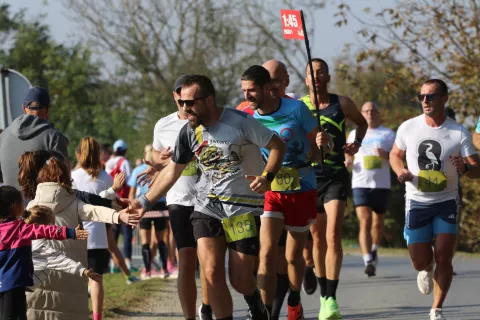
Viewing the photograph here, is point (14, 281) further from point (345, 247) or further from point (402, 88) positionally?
point (345, 247)

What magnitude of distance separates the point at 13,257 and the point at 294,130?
2726 mm

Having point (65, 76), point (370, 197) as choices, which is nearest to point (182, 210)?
point (370, 197)

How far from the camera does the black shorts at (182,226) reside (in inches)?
368

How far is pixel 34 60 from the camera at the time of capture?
53656 millimetres

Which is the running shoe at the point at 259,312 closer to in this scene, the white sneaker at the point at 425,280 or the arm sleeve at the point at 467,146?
the white sneaker at the point at 425,280

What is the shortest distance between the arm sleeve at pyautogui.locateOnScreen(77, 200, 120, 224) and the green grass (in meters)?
3.42

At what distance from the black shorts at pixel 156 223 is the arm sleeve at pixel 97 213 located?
337 inches

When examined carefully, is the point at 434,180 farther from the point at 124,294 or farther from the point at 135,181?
the point at 135,181

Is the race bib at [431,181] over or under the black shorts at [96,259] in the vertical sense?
over

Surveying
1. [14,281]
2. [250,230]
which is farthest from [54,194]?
[250,230]

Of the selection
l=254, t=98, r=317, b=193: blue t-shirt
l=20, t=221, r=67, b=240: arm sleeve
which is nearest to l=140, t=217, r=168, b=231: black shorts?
l=254, t=98, r=317, b=193: blue t-shirt

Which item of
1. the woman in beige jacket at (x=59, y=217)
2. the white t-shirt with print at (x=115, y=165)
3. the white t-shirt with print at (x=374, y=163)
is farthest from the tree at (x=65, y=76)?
the woman in beige jacket at (x=59, y=217)

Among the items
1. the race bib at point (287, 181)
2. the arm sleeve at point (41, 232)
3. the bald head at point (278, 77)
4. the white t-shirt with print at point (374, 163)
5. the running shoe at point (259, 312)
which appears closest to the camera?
the arm sleeve at point (41, 232)

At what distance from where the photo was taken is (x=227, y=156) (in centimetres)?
802
